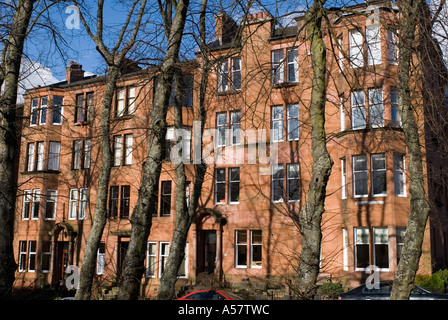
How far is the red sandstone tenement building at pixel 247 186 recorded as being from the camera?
23.3 meters

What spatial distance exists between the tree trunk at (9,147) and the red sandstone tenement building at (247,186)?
6219 millimetres

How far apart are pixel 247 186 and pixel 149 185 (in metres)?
18.7

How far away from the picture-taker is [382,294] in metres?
18.4

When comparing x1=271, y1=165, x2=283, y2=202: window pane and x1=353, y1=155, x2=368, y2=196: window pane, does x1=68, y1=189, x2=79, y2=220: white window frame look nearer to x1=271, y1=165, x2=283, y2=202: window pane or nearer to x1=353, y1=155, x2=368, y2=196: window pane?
x1=271, y1=165, x2=283, y2=202: window pane

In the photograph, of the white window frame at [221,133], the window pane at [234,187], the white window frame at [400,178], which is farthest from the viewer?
the white window frame at [221,133]

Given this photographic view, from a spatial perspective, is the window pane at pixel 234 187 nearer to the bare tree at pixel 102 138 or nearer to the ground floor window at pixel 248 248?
the ground floor window at pixel 248 248

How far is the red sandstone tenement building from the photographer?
76.4 ft

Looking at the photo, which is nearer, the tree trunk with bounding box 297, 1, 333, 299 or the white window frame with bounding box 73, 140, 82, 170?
the tree trunk with bounding box 297, 1, 333, 299

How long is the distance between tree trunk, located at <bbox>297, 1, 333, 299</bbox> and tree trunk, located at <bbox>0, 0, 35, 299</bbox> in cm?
625

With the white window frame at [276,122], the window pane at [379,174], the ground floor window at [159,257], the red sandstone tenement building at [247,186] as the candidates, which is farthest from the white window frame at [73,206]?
the window pane at [379,174]

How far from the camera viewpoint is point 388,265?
23.0 meters

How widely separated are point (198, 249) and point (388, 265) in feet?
37.5

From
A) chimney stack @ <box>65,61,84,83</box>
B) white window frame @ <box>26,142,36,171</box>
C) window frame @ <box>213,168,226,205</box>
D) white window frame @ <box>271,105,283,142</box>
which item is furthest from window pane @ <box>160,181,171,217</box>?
chimney stack @ <box>65,61,84,83</box>
